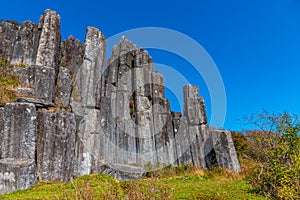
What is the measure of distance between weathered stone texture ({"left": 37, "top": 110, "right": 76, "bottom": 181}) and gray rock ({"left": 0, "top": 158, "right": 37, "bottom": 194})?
883mm

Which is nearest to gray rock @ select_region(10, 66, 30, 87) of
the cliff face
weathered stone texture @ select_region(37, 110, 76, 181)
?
the cliff face

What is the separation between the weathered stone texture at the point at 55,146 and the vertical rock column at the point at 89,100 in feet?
8.31

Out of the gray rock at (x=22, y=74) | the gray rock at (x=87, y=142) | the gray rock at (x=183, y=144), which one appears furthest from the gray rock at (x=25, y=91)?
the gray rock at (x=183, y=144)

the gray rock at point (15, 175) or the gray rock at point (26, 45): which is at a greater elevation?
the gray rock at point (26, 45)

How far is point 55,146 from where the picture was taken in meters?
10.2

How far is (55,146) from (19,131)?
59.1 inches

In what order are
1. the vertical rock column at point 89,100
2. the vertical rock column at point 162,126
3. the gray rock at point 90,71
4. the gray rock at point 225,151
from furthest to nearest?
the vertical rock column at point 162,126 < the gray rock at point 225,151 < the gray rock at point 90,71 < the vertical rock column at point 89,100

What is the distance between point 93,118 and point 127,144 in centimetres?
287

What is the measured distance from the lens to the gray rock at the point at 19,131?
9352 mm

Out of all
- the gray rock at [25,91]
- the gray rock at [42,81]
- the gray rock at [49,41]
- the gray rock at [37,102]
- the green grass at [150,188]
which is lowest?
the green grass at [150,188]

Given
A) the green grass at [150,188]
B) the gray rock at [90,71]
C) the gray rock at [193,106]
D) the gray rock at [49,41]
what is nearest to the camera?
the green grass at [150,188]

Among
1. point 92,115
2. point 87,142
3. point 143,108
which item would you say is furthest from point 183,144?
point 87,142

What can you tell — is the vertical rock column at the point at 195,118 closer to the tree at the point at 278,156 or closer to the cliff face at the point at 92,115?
the cliff face at the point at 92,115

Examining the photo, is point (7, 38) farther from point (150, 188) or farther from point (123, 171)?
point (150, 188)
